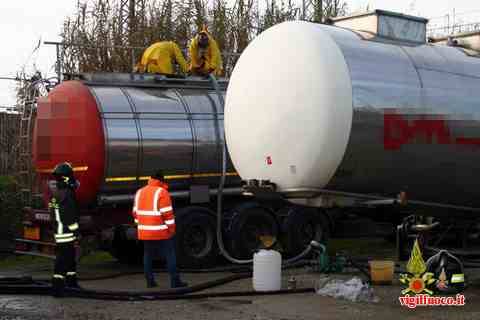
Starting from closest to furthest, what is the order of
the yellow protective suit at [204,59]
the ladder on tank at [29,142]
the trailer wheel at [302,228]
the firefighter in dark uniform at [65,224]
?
the firefighter in dark uniform at [65,224] → the ladder on tank at [29,142] → the trailer wheel at [302,228] → the yellow protective suit at [204,59]

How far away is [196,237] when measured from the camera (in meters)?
12.9

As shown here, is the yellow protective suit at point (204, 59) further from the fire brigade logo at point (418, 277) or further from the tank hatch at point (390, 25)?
the fire brigade logo at point (418, 277)

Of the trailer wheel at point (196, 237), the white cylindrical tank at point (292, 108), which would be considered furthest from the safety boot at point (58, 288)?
the trailer wheel at point (196, 237)

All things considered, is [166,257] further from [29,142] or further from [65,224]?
[29,142]

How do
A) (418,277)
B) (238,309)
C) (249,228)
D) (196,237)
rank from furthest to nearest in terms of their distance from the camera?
(249,228) → (196,237) → (418,277) → (238,309)

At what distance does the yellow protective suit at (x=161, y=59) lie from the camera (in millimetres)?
13844

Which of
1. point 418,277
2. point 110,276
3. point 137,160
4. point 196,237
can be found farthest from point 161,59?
point 418,277

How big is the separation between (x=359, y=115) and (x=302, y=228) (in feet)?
17.6

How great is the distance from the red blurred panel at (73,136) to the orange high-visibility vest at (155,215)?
1630 millimetres

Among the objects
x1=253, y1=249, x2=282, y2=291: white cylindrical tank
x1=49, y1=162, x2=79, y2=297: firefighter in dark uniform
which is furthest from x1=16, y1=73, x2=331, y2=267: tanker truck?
x1=253, y1=249, x2=282, y2=291: white cylindrical tank

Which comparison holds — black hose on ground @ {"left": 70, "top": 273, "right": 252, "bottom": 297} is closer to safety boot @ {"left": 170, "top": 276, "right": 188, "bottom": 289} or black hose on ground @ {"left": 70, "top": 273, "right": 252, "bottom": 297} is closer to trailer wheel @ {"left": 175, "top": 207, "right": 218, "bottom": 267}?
safety boot @ {"left": 170, "top": 276, "right": 188, "bottom": 289}

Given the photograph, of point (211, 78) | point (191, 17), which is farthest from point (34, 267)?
point (191, 17)

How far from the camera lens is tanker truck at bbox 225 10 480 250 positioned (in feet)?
29.0

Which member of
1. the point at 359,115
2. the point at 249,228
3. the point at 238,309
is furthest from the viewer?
the point at 249,228
